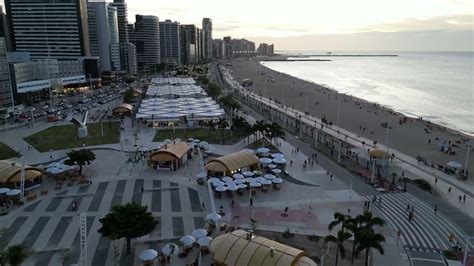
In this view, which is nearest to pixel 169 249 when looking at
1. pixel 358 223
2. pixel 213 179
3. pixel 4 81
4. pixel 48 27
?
pixel 358 223

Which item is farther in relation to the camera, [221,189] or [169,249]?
[221,189]

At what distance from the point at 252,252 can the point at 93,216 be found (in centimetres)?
1775

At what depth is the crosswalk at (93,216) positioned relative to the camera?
30156mm

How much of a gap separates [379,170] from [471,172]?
13517 millimetres

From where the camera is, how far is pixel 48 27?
154500 mm

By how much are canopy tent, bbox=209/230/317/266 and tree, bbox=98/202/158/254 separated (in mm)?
5256

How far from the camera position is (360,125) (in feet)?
269

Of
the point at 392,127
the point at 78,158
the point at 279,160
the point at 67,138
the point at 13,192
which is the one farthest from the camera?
the point at 392,127

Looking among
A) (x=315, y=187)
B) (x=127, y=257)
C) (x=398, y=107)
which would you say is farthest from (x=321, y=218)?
(x=398, y=107)

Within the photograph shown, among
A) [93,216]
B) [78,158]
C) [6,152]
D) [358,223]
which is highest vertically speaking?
[358,223]

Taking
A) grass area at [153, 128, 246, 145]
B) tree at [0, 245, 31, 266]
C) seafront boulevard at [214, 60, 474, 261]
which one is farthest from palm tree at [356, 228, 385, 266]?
grass area at [153, 128, 246, 145]

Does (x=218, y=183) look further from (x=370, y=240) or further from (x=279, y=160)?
(x=370, y=240)

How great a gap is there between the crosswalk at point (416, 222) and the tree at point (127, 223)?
21.5 m

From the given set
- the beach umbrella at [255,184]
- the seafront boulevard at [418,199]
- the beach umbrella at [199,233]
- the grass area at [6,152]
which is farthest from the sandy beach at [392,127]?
the grass area at [6,152]
